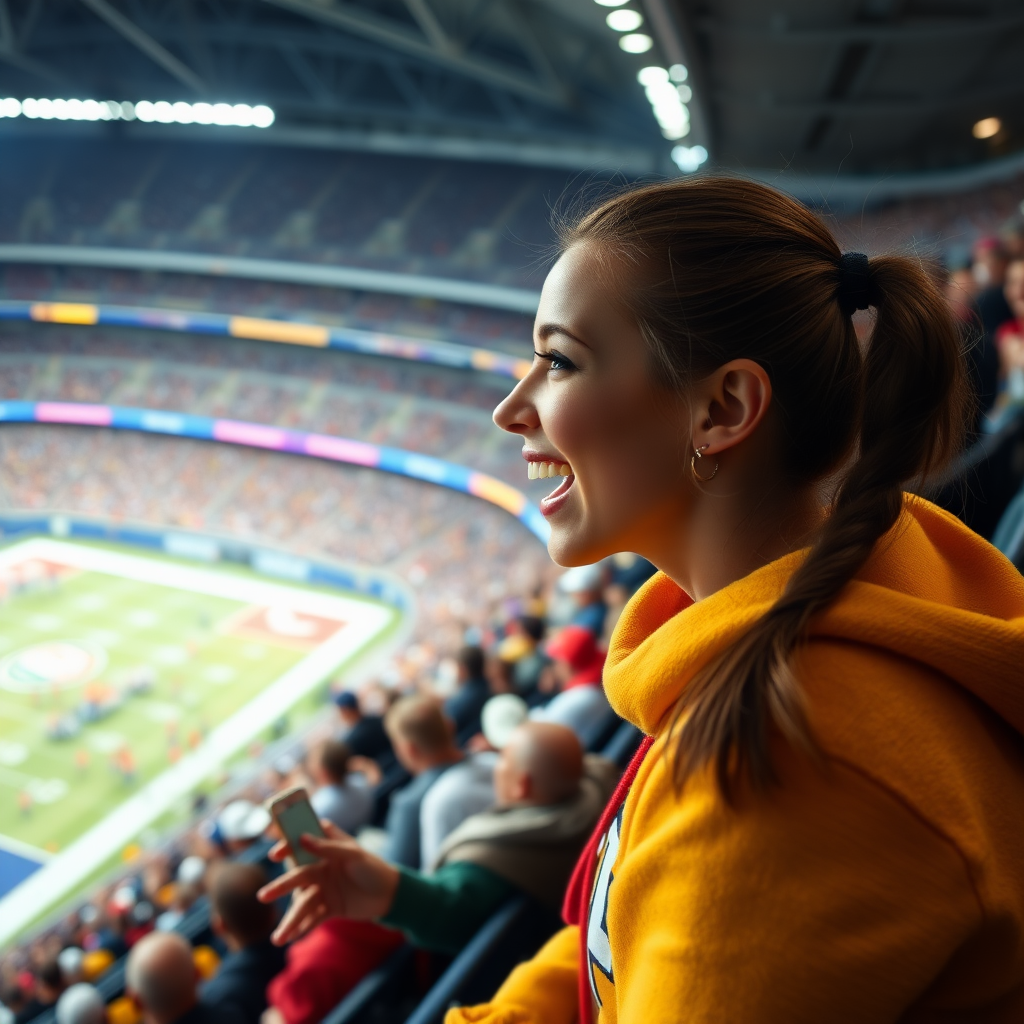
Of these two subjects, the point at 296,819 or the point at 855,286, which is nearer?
the point at 855,286

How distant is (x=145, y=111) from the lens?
74.9 ft

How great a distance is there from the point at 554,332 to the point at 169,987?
259 centimetres

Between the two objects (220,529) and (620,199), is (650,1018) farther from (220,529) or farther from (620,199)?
(220,529)

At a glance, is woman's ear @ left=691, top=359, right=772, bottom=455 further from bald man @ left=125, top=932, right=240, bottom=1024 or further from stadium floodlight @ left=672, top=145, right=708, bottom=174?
stadium floodlight @ left=672, top=145, right=708, bottom=174

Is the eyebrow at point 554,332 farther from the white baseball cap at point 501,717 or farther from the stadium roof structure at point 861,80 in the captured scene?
the stadium roof structure at point 861,80

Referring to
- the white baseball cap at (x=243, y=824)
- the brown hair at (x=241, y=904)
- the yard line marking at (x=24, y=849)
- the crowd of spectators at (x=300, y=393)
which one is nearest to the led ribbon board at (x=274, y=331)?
the crowd of spectators at (x=300, y=393)

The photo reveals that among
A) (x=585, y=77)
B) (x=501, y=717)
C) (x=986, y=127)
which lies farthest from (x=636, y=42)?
(x=501, y=717)

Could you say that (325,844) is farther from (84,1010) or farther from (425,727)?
(84,1010)

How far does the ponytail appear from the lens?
786 millimetres

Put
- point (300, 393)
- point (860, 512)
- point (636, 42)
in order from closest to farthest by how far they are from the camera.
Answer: point (860, 512)
point (636, 42)
point (300, 393)

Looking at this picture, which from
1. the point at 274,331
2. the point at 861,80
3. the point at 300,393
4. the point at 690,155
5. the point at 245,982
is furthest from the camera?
the point at 300,393

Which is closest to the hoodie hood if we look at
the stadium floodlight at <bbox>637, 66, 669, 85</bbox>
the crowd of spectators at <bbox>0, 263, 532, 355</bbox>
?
the stadium floodlight at <bbox>637, 66, 669, 85</bbox>

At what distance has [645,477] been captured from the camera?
1102 mm

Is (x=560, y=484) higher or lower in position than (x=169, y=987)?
higher
